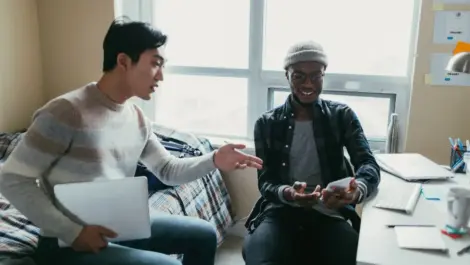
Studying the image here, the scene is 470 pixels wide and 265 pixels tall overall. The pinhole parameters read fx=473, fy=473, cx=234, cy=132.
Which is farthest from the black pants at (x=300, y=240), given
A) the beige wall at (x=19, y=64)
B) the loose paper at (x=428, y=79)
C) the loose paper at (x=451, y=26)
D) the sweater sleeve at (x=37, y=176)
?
the beige wall at (x=19, y=64)

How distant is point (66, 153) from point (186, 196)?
3.32ft

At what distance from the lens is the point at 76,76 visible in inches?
113

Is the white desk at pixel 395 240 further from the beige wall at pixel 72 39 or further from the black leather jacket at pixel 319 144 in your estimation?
the beige wall at pixel 72 39

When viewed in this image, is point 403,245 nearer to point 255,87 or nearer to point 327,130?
point 327,130

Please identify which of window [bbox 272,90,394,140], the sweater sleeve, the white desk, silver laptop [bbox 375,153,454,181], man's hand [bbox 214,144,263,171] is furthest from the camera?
window [bbox 272,90,394,140]

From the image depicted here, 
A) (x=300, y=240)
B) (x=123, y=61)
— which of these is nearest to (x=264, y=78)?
(x=300, y=240)

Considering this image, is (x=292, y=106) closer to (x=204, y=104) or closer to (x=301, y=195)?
(x=301, y=195)

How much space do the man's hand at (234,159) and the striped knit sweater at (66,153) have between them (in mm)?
290

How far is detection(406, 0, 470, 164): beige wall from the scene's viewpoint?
7.40 ft

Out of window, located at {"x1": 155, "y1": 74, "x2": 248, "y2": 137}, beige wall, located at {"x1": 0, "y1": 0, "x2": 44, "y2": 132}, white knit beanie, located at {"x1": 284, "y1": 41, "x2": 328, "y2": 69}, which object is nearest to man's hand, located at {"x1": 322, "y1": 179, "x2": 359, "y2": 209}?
white knit beanie, located at {"x1": 284, "y1": 41, "x2": 328, "y2": 69}

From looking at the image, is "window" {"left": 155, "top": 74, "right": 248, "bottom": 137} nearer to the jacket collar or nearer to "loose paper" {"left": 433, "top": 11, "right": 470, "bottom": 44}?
the jacket collar

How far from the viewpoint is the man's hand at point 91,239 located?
134 centimetres

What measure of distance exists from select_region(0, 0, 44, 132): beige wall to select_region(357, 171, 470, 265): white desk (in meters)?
2.11

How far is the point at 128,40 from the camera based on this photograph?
1.48 meters
